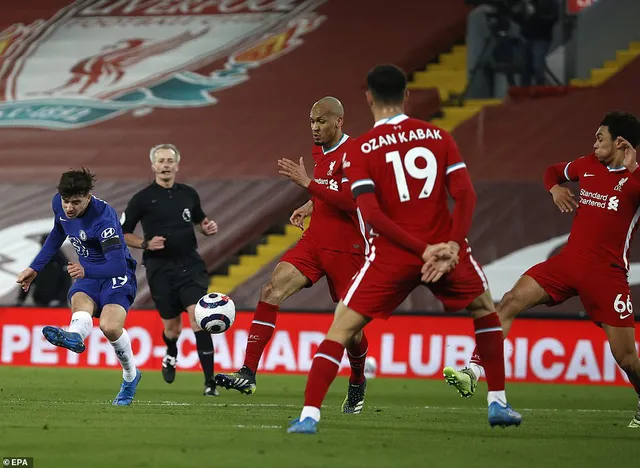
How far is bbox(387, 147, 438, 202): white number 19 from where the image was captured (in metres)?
6.83

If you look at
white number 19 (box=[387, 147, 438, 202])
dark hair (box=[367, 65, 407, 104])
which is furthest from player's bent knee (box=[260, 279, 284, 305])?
dark hair (box=[367, 65, 407, 104])

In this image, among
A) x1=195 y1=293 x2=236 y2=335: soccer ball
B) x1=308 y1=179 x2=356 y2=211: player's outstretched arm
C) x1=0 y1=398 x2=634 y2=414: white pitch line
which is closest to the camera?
x1=308 y1=179 x2=356 y2=211: player's outstretched arm

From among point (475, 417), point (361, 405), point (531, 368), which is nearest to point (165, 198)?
point (361, 405)

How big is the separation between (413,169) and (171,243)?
5.24 metres

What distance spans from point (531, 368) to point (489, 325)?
23.9 ft

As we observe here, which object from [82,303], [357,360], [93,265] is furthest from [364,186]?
[82,303]

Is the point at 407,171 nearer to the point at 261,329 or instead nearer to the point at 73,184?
the point at 261,329

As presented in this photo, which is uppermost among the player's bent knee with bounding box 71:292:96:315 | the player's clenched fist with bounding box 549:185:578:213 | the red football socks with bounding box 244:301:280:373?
the player's clenched fist with bounding box 549:185:578:213

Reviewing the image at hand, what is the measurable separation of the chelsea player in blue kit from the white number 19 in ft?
9.30

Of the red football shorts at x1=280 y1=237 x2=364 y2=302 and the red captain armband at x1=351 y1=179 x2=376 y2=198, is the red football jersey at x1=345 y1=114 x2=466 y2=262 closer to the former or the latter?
the red captain armband at x1=351 y1=179 x2=376 y2=198

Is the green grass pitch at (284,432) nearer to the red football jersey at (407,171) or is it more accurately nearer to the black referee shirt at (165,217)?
the red football jersey at (407,171)

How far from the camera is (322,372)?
6.73 metres

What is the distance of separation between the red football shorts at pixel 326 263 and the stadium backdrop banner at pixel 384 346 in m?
5.39

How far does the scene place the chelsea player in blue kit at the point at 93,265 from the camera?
8.80 m
